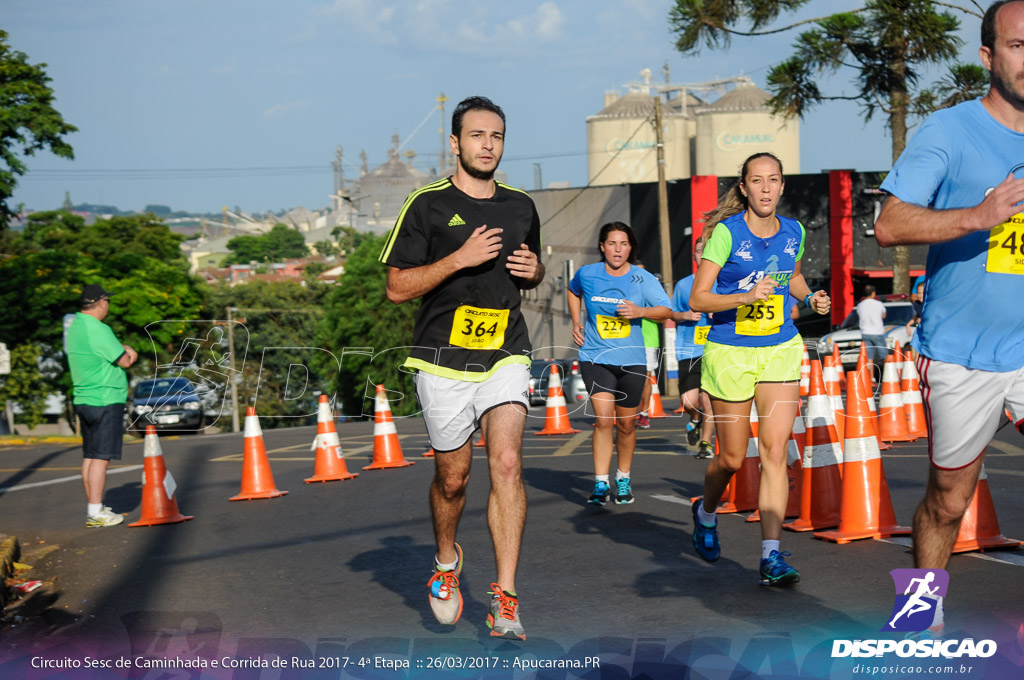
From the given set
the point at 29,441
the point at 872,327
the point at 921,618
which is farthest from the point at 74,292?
the point at 921,618

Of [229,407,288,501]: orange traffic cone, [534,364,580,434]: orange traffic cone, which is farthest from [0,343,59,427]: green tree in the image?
[229,407,288,501]: orange traffic cone

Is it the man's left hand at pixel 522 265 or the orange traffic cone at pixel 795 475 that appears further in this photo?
the orange traffic cone at pixel 795 475

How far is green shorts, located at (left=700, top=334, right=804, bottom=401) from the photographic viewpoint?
6.03 meters

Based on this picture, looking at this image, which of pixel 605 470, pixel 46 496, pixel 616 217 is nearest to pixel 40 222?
pixel 616 217

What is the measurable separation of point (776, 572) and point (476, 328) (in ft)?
6.61

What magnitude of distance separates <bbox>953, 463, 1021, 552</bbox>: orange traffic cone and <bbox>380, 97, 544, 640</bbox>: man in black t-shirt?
9.29ft

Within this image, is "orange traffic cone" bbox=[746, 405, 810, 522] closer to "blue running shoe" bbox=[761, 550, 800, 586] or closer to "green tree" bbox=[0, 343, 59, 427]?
"blue running shoe" bbox=[761, 550, 800, 586]

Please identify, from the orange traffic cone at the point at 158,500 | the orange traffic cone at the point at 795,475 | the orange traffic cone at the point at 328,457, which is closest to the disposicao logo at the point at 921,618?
the orange traffic cone at the point at 795,475

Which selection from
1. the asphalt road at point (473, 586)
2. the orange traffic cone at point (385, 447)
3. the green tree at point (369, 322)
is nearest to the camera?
the asphalt road at point (473, 586)

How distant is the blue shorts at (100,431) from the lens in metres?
9.58

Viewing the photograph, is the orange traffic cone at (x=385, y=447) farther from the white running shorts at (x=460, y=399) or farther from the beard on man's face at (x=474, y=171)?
the beard on man's face at (x=474, y=171)

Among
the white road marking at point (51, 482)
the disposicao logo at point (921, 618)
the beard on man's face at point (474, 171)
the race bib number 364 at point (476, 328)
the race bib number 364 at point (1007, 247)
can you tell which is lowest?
the white road marking at point (51, 482)

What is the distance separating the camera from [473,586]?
20.5ft

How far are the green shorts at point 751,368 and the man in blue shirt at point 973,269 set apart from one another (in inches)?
78.5
